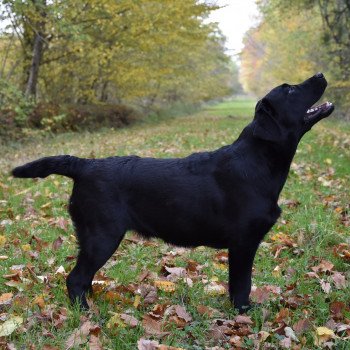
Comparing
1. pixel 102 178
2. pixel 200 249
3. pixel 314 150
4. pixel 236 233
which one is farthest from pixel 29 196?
pixel 314 150

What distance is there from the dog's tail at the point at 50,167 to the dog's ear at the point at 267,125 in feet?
4.50

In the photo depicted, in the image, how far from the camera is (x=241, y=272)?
369cm

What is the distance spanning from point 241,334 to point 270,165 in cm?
122

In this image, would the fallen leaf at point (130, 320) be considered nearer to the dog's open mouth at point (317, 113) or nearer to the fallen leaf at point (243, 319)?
the fallen leaf at point (243, 319)

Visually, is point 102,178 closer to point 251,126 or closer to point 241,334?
point 251,126

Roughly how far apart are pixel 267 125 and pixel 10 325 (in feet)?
7.45

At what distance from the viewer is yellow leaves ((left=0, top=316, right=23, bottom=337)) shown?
3219 mm

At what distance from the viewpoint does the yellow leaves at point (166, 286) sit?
4.12 metres

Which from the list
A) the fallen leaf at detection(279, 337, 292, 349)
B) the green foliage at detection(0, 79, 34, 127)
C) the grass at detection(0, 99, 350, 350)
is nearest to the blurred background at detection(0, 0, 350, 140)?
the green foliage at detection(0, 79, 34, 127)

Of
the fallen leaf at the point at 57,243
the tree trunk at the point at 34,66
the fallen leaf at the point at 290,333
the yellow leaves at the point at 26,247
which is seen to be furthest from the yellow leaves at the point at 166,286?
the tree trunk at the point at 34,66

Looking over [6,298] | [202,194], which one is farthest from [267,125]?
[6,298]

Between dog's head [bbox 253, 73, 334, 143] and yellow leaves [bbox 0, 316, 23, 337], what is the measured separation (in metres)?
2.13

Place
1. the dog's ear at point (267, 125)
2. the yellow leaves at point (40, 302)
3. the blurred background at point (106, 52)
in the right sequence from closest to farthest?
the dog's ear at point (267, 125) → the yellow leaves at point (40, 302) → the blurred background at point (106, 52)

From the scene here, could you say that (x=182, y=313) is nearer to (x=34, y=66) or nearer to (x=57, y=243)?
(x=57, y=243)
